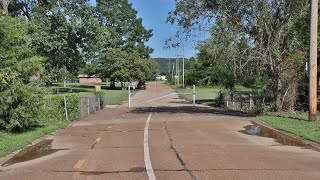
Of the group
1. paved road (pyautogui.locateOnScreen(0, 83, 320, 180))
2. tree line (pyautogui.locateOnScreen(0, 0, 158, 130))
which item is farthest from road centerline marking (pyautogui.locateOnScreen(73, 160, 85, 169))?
tree line (pyautogui.locateOnScreen(0, 0, 158, 130))

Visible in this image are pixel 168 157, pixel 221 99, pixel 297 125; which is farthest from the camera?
pixel 221 99

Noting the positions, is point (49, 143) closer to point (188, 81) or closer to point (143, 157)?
point (143, 157)

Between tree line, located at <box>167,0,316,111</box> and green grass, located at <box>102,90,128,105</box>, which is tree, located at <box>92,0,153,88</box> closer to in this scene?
green grass, located at <box>102,90,128,105</box>

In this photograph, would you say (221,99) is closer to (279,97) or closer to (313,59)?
(279,97)

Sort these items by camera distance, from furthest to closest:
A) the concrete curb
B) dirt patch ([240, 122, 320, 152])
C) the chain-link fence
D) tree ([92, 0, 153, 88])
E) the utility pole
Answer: tree ([92, 0, 153, 88]) < the chain-link fence < the utility pole < dirt patch ([240, 122, 320, 152]) < the concrete curb

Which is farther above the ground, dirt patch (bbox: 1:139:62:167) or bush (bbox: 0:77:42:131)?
bush (bbox: 0:77:42:131)

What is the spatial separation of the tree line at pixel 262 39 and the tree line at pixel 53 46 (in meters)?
8.38

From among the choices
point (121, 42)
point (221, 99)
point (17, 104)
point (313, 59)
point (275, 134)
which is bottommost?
point (275, 134)

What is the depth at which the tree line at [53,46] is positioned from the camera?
50.4 ft

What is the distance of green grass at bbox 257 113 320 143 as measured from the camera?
14159 millimetres

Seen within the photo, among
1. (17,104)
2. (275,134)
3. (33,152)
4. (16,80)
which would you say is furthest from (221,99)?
(33,152)

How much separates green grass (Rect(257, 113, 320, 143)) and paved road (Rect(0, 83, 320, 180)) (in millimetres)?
1412

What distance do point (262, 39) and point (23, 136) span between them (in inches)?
495

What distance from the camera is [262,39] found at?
21.9 metres
